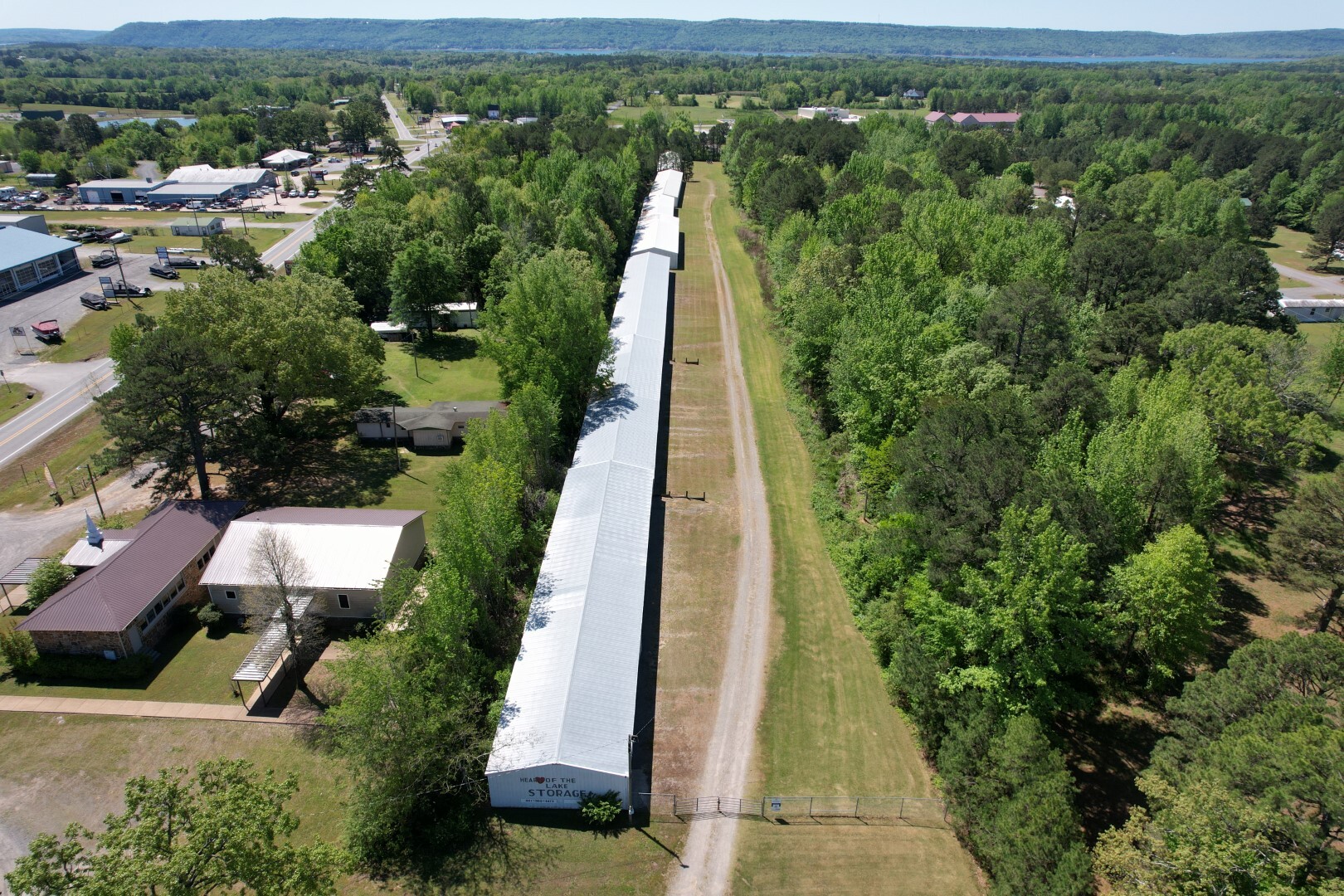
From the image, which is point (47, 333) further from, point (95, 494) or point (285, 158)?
point (285, 158)

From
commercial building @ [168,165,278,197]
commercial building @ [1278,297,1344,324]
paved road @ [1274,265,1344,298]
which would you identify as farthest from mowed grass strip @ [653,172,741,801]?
commercial building @ [168,165,278,197]

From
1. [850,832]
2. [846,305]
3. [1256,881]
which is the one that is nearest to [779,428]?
[846,305]

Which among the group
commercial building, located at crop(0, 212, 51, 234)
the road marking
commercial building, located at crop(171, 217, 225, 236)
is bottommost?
the road marking

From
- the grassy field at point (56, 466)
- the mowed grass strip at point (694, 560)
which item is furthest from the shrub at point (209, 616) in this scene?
the mowed grass strip at point (694, 560)

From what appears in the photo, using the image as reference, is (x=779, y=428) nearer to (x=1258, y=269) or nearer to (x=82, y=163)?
(x=1258, y=269)

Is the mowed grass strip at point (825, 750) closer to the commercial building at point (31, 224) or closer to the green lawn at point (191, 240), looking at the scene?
the green lawn at point (191, 240)

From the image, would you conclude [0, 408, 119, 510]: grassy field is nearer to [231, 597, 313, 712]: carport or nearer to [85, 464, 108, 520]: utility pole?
[85, 464, 108, 520]: utility pole
